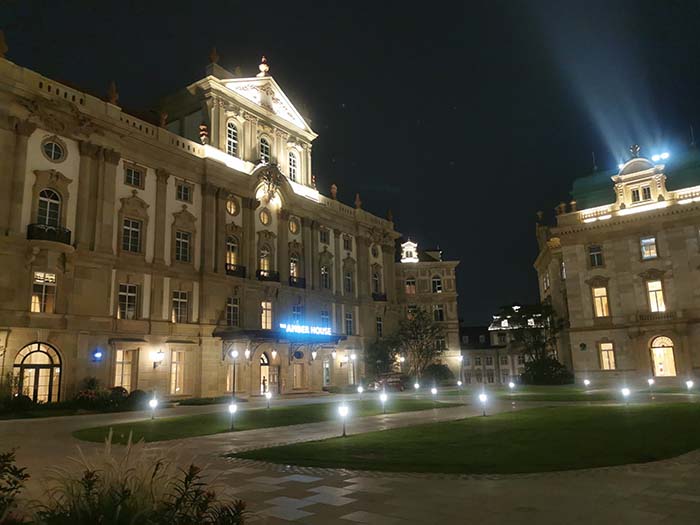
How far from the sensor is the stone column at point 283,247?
4906 centimetres

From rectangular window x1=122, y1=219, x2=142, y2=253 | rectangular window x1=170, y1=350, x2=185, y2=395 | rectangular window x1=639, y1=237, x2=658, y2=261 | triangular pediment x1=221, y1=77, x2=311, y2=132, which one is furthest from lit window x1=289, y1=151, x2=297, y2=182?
rectangular window x1=639, y1=237, x2=658, y2=261

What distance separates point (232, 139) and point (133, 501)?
4410 centimetres

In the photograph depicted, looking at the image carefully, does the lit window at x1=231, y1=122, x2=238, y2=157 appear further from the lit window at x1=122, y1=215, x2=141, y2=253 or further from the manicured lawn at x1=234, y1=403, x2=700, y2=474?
the manicured lawn at x1=234, y1=403, x2=700, y2=474

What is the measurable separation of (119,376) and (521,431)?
2674 cm

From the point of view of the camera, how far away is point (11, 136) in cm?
3158

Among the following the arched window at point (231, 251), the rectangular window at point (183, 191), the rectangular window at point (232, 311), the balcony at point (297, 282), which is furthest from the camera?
the balcony at point (297, 282)

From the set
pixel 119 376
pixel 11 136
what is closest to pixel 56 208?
pixel 11 136

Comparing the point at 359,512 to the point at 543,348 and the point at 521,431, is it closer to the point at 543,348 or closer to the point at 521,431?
the point at 521,431

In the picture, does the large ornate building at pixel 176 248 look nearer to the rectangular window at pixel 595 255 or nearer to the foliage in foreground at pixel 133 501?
the rectangular window at pixel 595 255

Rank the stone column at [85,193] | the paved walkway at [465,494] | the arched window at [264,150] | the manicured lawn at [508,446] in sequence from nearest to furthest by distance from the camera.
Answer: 1. the paved walkway at [465,494]
2. the manicured lawn at [508,446]
3. the stone column at [85,193]
4. the arched window at [264,150]

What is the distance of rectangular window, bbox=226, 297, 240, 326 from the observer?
43.2m

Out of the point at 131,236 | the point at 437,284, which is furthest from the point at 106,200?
the point at 437,284

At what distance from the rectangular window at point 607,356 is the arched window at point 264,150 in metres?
35.5

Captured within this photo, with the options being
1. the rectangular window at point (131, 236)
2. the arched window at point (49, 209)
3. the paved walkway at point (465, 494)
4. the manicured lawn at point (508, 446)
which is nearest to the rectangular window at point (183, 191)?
the rectangular window at point (131, 236)
